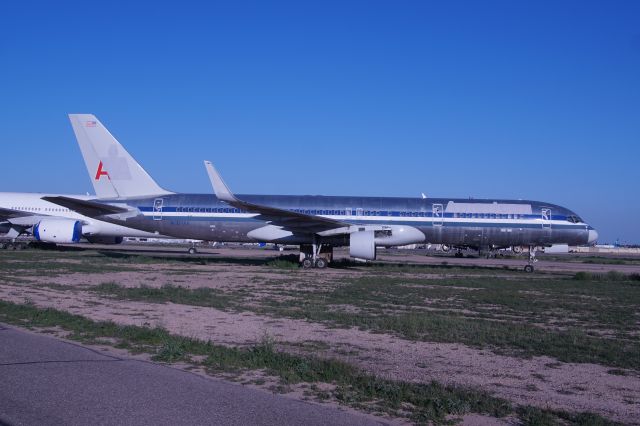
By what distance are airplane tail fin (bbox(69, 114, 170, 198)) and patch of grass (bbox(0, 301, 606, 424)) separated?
2226 centimetres

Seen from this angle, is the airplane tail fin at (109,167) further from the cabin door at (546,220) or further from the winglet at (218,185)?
the cabin door at (546,220)

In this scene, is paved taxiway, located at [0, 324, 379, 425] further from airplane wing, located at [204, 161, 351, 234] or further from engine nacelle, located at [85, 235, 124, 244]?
engine nacelle, located at [85, 235, 124, 244]

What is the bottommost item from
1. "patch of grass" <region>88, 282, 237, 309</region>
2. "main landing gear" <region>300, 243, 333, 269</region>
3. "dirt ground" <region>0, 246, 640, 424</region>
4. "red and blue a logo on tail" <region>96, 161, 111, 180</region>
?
"dirt ground" <region>0, 246, 640, 424</region>

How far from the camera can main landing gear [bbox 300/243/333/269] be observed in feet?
98.4

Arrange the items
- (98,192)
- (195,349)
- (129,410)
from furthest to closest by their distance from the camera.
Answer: (98,192)
(195,349)
(129,410)

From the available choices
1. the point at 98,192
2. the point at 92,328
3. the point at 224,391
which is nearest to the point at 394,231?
the point at 98,192

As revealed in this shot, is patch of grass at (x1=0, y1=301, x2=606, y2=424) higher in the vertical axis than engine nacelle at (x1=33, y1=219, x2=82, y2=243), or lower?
lower

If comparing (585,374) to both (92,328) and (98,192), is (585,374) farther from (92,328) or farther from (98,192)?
(98,192)

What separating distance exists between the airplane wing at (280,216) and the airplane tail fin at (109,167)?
6608 millimetres

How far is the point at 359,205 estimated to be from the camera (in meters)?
31.3

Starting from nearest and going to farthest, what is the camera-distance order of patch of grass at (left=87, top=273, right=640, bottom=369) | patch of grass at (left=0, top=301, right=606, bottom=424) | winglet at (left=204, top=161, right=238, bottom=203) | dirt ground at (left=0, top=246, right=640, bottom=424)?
patch of grass at (left=0, top=301, right=606, bottom=424), dirt ground at (left=0, top=246, right=640, bottom=424), patch of grass at (left=87, top=273, right=640, bottom=369), winglet at (left=204, top=161, right=238, bottom=203)

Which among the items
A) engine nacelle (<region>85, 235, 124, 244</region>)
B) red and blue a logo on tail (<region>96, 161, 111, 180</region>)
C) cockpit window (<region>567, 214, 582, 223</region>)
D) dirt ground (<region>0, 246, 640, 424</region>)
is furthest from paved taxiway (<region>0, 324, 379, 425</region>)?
engine nacelle (<region>85, 235, 124, 244</region>)

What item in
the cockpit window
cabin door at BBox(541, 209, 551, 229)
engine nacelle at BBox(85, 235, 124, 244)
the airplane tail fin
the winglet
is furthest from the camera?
engine nacelle at BBox(85, 235, 124, 244)

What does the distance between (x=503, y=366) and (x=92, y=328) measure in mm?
6711
